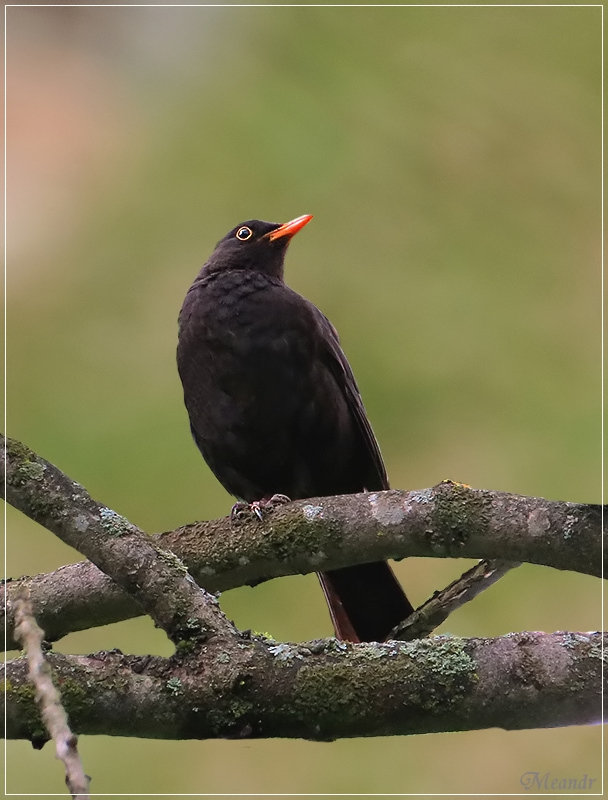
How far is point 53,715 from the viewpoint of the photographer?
1.59 m

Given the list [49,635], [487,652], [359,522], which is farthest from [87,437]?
[487,652]

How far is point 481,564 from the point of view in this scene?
287 centimetres

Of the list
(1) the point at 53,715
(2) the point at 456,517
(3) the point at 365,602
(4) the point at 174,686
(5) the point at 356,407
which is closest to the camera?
(1) the point at 53,715

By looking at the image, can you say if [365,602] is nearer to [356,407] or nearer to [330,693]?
[356,407]

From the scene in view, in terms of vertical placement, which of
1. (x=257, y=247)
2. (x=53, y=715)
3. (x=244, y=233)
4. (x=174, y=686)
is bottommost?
(x=53, y=715)

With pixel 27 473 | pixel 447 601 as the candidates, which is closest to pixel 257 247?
pixel 447 601

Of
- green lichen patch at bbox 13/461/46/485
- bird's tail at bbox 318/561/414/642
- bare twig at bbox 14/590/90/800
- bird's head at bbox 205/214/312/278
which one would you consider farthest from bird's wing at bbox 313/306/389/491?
bare twig at bbox 14/590/90/800

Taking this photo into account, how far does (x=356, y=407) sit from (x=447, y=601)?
1266mm

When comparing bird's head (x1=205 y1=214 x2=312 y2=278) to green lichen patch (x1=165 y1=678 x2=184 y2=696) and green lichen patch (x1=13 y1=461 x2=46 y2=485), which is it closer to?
green lichen patch (x1=13 y1=461 x2=46 y2=485)

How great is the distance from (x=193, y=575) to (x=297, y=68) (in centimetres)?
385

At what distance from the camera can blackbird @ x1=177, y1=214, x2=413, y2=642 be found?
12.6 feet

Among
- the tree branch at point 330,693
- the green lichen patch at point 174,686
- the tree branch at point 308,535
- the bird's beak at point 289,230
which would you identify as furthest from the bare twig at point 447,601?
the bird's beak at point 289,230

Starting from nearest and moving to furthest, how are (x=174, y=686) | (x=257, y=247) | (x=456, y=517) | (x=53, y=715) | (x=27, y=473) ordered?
(x=53, y=715) → (x=174, y=686) → (x=27, y=473) → (x=456, y=517) → (x=257, y=247)

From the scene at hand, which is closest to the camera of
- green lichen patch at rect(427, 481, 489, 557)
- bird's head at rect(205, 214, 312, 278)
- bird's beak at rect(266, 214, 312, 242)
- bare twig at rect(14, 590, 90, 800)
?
bare twig at rect(14, 590, 90, 800)
